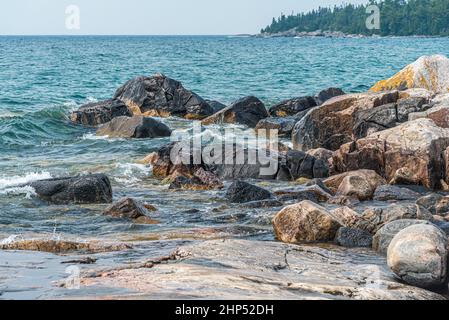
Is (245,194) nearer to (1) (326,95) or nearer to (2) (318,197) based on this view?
(2) (318,197)

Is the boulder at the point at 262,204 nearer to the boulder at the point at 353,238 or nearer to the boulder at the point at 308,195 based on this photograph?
the boulder at the point at 308,195

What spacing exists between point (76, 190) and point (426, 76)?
12.2 m

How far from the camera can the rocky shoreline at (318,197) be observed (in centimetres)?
676

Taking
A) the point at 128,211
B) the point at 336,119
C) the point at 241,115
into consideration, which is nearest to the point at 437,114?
the point at 336,119

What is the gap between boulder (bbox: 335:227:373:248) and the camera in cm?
951

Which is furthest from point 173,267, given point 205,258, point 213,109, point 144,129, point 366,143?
point 213,109

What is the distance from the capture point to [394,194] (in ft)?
43.3

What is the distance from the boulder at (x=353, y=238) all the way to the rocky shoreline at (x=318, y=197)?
14mm

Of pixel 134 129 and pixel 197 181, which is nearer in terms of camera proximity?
pixel 197 181

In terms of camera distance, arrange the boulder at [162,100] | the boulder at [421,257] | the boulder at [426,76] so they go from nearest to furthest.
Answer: the boulder at [421,257], the boulder at [426,76], the boulder at [162,100]

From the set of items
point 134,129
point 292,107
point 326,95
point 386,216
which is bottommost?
point 134,129

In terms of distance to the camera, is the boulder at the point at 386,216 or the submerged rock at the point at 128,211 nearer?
the boulder at the point at 386,216

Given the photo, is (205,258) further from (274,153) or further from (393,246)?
(274,153)

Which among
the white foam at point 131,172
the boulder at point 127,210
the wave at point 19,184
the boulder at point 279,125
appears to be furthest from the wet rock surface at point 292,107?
the boulder at point 127,210
